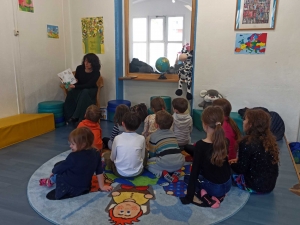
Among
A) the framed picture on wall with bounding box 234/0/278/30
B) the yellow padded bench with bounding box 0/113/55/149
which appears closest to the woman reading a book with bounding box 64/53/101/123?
the yellow padded bench with bounding box 0/113/55/149

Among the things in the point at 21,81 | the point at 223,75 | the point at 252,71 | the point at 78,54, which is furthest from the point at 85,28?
the point at 252,71

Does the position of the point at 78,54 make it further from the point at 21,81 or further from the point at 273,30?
the point at 273,30

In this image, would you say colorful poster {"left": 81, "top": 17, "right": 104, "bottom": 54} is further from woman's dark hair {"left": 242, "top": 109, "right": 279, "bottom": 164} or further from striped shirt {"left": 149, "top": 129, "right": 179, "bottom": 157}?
woman's dark hair {"left": 242, "top": 109, "right": 279, "bottom": 164}

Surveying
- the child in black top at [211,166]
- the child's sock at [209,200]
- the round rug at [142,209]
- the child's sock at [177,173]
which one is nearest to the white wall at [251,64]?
the child's sock at [177,173]

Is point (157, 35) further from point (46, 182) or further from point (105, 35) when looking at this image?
point (46, 182)

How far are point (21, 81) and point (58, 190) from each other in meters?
2.57

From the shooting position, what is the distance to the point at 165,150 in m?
2.49

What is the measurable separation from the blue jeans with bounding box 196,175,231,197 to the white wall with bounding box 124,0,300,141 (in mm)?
2322

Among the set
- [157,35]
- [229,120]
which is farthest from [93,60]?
[157,35]

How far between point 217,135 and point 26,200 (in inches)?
63.1

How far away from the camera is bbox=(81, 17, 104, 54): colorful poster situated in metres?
4.83

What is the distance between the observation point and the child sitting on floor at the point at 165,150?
2.49m

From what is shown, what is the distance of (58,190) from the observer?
84.4 inches

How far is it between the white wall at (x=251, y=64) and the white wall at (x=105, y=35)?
156cm
